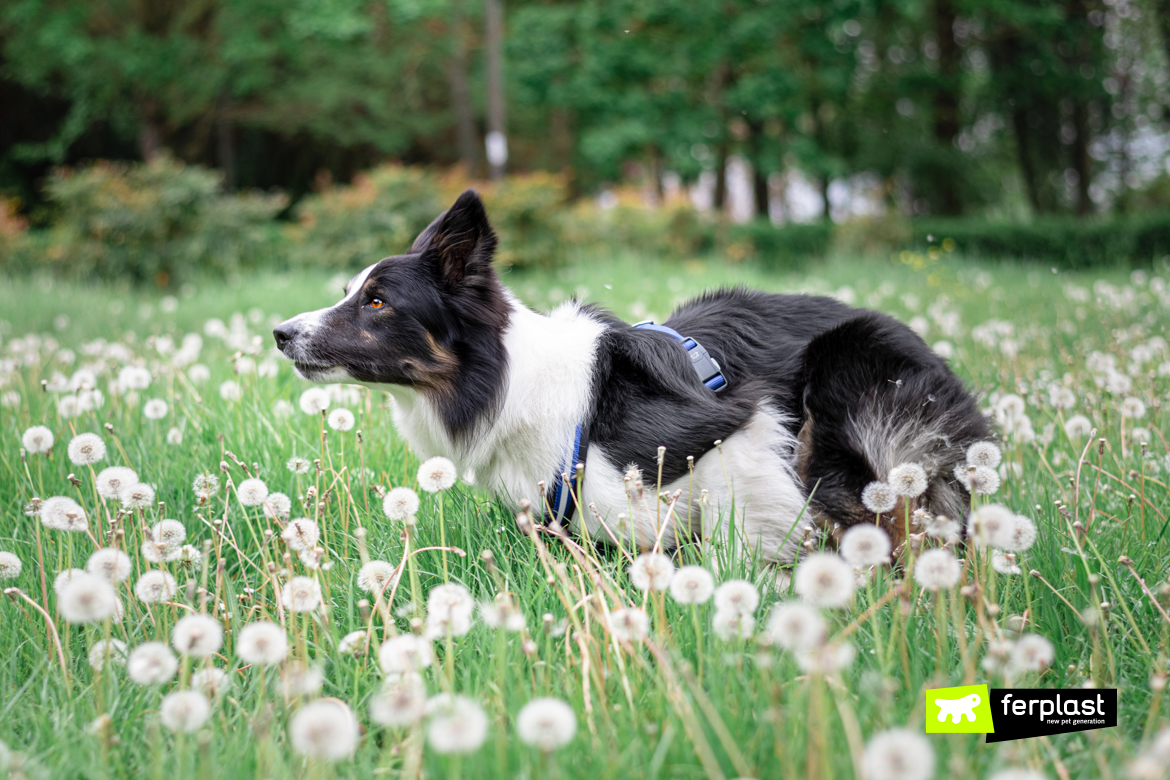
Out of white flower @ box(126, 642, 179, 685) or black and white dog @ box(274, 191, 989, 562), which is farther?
black and white dog @ box(274, 191, 989, 562)

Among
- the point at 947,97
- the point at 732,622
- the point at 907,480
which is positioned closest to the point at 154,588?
the point at 732,622

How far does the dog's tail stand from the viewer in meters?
2.91

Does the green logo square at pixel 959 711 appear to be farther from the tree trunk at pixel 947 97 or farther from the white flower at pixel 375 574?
the tree trunk at pixel 947 97

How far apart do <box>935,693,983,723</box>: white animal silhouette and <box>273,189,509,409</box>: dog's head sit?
179 centimetres

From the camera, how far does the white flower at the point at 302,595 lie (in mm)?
1841

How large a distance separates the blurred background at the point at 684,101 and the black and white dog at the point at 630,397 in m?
9.66

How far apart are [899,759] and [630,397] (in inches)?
71.4

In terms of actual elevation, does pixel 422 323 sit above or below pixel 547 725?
above

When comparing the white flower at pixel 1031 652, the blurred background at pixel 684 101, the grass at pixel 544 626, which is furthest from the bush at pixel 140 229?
the white flower at pixel 1031 652

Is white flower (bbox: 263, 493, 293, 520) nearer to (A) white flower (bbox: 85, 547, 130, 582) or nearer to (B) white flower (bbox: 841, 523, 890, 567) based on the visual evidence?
(A) white flower (bbox: 85, 547, 130, 582)

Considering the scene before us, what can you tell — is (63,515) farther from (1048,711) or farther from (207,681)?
(1048,711)

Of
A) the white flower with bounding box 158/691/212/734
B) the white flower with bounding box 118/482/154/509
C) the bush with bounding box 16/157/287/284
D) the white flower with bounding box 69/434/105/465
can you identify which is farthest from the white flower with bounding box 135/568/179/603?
the bush with bounding box 16/157/287/284

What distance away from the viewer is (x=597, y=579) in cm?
181

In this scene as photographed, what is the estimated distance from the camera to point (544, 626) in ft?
6.51
